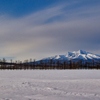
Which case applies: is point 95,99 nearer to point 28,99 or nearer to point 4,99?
point 28,99

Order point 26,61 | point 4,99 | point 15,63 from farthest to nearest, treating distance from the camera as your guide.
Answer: point 26,61, point 15,63, point 4,99

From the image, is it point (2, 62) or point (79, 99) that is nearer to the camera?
point (79, 99)

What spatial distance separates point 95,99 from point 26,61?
9072 centimetres

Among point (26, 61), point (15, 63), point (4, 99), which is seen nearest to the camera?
point (4, 99)

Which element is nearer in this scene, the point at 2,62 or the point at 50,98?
the point at 50,98

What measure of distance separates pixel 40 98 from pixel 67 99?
1.42 meters

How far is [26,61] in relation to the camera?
97.8 meters

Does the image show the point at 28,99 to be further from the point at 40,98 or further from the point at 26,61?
the point at 26,61

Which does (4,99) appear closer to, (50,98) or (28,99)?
(28,99)

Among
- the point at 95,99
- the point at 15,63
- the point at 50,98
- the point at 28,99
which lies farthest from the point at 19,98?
the point at 15,63

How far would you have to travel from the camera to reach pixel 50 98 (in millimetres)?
8789

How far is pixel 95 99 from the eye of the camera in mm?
8594

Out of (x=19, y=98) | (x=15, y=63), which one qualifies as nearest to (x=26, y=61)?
(x=15, y=63)

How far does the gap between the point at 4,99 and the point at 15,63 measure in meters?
85.4
